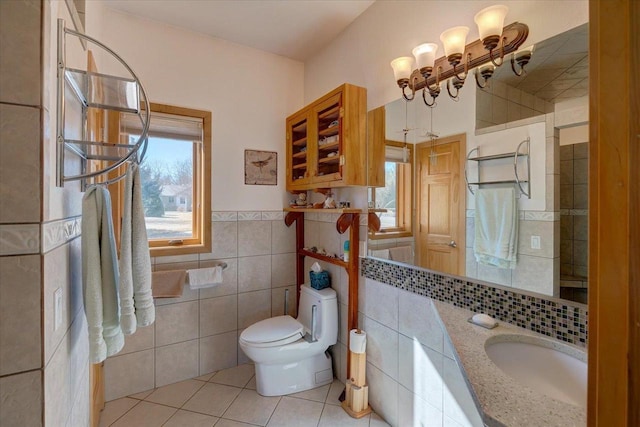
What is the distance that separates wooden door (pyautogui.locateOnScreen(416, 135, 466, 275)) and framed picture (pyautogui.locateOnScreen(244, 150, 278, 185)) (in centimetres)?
136

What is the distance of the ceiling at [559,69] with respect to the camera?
969 millimetres

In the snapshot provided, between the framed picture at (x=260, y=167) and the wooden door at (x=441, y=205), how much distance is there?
4.46 ft

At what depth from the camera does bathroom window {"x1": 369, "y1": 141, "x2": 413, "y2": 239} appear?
1683 millimetres

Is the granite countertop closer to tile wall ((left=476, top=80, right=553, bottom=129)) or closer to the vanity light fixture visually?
tile wall ((left=476, top=80, right=553, bottom=129))

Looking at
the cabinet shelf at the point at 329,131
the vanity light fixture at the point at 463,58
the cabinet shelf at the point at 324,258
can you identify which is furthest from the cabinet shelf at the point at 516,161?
the cabinet shelf at the point at 324,258

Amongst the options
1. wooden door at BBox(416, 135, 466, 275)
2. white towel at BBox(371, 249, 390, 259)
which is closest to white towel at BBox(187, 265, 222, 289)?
white towel at BBox(371, 249, 390, 259)

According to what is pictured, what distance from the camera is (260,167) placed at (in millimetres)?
2482

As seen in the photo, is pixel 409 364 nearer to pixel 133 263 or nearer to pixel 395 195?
pixel 395 195

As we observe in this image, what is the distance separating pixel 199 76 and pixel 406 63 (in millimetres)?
1631

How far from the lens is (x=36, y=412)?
0.66 metres

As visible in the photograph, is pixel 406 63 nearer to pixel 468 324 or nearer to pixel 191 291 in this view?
pixel 468 324

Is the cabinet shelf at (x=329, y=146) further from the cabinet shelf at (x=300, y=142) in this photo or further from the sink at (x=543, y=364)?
the sink at (x=543, y=364)

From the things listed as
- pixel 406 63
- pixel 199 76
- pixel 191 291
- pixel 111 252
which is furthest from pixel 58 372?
pixel 199 76

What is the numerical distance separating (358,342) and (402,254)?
67 cm
